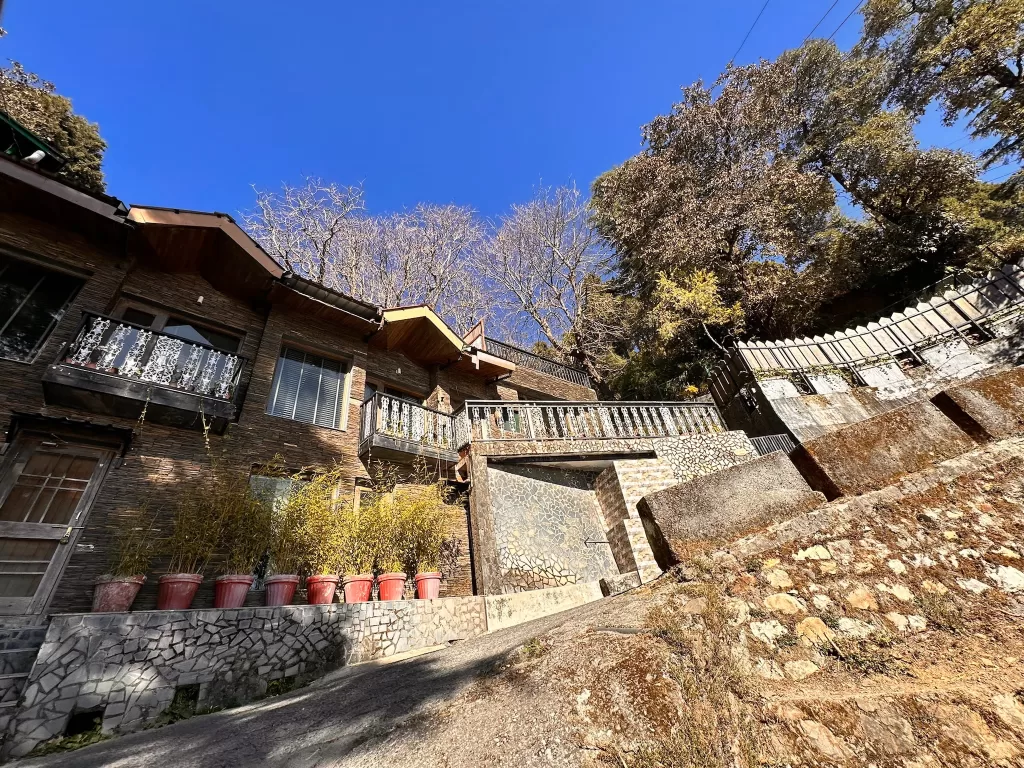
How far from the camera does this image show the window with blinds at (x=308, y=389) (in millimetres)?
8375

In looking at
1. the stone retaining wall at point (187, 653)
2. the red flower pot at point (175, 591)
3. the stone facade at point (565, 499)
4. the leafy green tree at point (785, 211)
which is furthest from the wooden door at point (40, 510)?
the leafy green tree at point (785, 211)

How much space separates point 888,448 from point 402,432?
25.6ft

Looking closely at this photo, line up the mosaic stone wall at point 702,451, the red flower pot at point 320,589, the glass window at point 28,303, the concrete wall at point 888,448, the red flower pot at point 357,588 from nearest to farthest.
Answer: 1. the concrete wall at point 888,448
2. the red flower pot at point 320,589
3. the red flower pot at point 357,588
4. the glass window at point 28,303
5. the mosaic stone wall at point 702,451

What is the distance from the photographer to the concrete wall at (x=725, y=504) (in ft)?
8.15

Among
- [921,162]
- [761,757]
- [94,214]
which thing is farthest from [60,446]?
[921,162]

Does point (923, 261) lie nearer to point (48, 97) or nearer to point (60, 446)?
point (60, 446)

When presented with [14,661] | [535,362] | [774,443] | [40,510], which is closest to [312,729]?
[14,661]

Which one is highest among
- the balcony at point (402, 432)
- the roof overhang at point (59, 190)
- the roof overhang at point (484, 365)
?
the roof overhang at point (59, 190)

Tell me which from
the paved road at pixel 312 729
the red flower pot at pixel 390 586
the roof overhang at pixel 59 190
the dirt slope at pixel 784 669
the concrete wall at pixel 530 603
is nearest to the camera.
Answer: the dirt slope at pixel 784 669

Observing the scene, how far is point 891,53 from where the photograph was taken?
50.1 ft

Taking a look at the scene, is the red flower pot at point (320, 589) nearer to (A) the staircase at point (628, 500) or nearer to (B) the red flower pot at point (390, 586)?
(B) the red flower pot at point (390, 586)

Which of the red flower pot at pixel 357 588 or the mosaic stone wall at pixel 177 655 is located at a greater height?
the red flower pot at pixel 357 588

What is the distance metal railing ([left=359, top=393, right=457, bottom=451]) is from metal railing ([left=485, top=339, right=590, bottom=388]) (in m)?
6.24

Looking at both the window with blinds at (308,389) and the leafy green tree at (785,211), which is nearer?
the window with blinds at (308,389)
